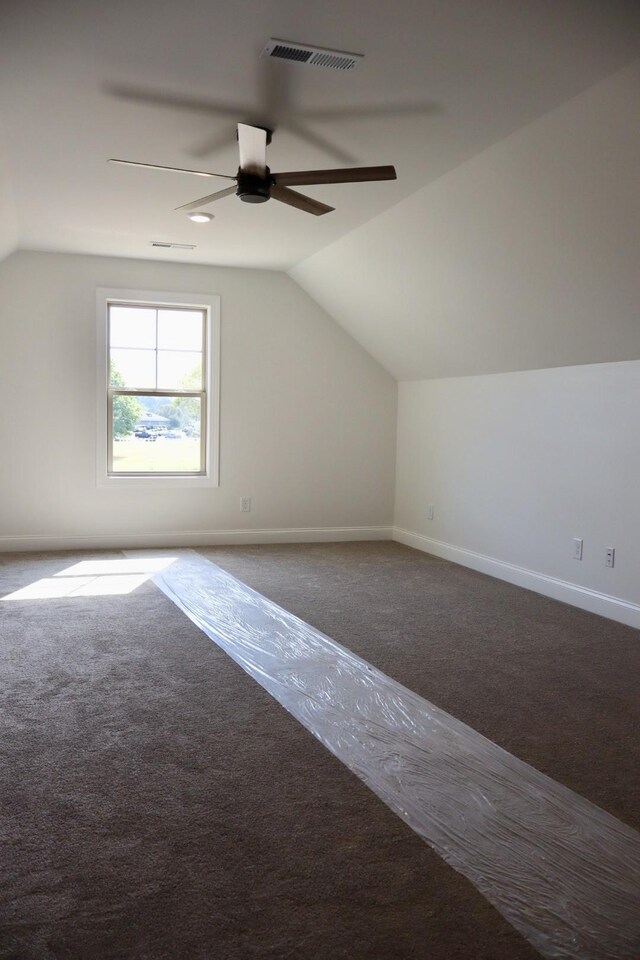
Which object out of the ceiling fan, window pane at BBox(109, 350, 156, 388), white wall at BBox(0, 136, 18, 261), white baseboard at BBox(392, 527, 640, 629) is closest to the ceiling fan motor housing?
the ceiling fan

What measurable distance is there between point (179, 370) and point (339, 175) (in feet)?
11.6

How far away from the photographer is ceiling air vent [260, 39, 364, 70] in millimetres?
2756

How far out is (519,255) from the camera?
14.1 feet

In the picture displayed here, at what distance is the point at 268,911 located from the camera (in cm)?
179

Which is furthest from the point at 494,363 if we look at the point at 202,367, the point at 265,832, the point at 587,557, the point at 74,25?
the point at 265,832

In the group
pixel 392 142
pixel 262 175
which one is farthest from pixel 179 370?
pixel 392 142

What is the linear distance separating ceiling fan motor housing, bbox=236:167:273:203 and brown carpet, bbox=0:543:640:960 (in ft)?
7.12

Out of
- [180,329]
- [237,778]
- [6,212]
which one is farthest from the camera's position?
[180,329]

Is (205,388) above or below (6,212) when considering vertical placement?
below

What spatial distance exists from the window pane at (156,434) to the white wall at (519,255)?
164 cm

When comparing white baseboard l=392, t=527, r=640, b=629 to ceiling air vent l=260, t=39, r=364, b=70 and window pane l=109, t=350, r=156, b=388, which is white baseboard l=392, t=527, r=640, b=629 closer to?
window pane l=109, t=350, r=156, b=388

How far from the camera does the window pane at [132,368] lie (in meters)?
6.43

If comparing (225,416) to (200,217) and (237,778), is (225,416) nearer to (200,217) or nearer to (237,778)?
(200,217)

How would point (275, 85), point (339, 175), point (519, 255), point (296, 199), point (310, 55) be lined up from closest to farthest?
point (310, 55) < point (275, 85) < point (339, 175) < point (296, 199) < point (519, 255)
